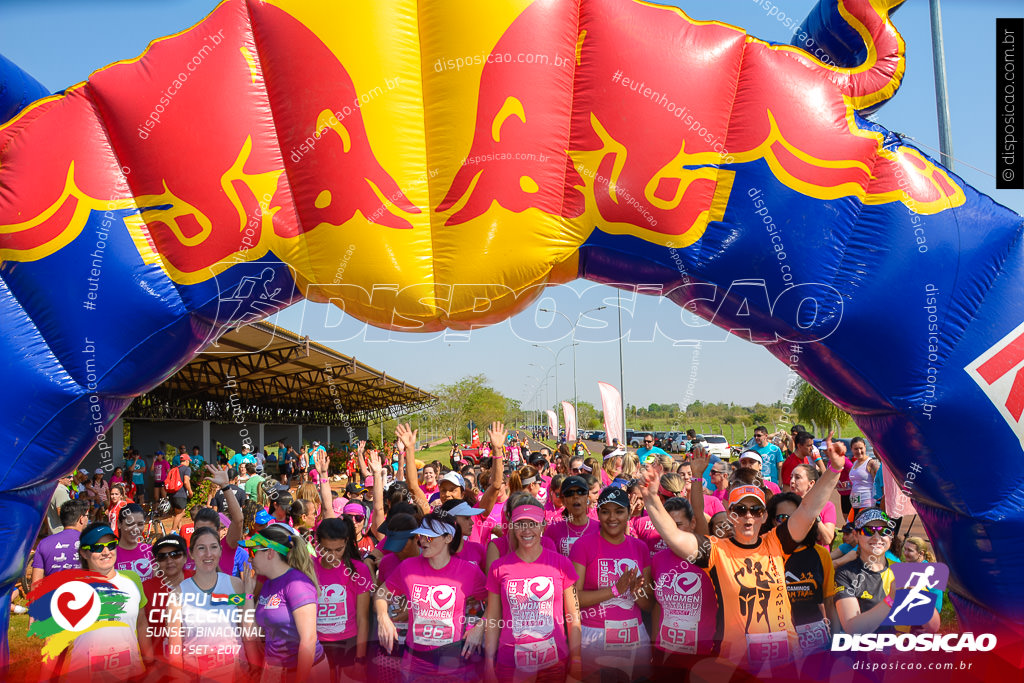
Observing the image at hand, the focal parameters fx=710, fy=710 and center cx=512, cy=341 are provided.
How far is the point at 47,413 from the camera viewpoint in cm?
371

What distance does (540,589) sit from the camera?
3461 mm

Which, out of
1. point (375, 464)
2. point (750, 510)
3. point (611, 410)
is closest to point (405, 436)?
point (375, 464)

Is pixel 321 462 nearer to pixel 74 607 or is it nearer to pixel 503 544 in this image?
pixel 503 544

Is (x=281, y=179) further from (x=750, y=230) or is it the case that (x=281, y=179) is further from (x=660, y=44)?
(x=750, y=230)

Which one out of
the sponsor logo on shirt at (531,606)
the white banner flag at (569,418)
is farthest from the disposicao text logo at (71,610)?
the white banner flag at (569,418)

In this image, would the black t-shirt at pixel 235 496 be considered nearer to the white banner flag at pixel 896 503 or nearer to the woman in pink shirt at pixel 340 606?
the woman in pink shirt at pixel 340 606

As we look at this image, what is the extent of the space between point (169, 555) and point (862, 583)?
362 centimetres

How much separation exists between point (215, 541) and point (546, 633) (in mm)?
1741

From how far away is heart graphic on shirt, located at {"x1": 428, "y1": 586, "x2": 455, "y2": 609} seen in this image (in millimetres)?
3535

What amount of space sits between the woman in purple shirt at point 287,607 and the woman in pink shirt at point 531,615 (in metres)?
0.85

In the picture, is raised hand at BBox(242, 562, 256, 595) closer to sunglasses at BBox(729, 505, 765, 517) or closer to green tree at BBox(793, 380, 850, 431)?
sunglasses at BBox(729, 505, 765, 517)

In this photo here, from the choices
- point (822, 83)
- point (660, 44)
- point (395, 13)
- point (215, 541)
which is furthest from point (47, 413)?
point (822, 83)

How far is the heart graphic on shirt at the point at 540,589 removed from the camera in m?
3.46

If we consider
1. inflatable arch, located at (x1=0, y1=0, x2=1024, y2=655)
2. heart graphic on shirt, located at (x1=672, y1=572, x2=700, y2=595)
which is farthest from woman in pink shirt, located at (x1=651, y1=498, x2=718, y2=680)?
inflatable arch, located at (x1=0, y1=0, x2=1024, y2=655)
